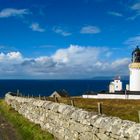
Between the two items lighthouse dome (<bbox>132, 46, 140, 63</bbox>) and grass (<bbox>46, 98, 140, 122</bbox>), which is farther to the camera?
lighthouse dome (<bbox>132, 46, 140, 63</bbox>)

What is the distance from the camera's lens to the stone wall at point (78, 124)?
12727 mm

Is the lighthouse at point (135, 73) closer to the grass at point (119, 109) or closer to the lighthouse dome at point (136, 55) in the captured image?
the lighthouse dome at point (136, 55)

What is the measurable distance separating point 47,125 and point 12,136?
2253 millimetres

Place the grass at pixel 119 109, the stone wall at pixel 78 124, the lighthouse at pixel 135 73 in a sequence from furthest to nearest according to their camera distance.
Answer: the lighthouse at pixel 135 73 → the grass at pixel 119 109 → the stone wall at pixel 78 124

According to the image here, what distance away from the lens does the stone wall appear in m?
12.7

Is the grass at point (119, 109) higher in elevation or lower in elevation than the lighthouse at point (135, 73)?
lower

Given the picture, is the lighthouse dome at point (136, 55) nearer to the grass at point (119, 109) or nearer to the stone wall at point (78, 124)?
the grass at point (119, 109)

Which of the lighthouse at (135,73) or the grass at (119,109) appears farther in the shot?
the lighthouse at (135,73)

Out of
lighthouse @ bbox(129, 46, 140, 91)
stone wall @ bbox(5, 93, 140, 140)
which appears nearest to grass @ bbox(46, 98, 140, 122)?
stone wall @ bbox(5, 93, 140, 140)

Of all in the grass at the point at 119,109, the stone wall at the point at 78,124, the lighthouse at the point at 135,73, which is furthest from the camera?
the lighthouse at the point at 135,73

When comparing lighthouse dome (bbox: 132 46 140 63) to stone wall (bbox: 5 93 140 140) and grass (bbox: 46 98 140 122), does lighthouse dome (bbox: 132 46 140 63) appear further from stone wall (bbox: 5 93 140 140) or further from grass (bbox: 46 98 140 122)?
stone wall (bbox: 5 93 140 140)

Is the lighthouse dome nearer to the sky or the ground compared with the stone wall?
nearer to the sky

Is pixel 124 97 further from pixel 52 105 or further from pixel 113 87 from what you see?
pixel 52 105

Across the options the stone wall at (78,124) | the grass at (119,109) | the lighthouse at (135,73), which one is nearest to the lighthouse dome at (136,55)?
the lighthouse at (135,73)
